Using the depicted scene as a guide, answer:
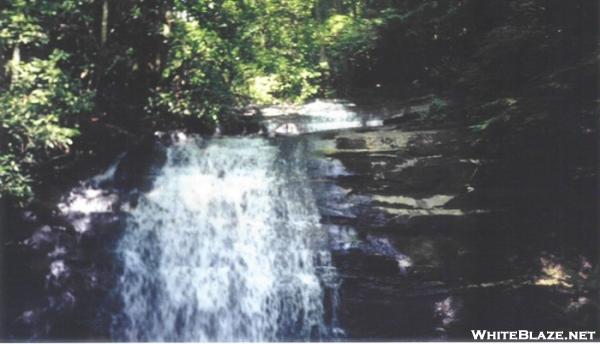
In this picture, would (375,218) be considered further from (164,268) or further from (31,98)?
(31,98)

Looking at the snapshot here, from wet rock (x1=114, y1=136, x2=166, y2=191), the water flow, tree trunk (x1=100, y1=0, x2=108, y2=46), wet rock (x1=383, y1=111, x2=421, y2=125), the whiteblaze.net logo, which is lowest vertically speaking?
the whiteblaze.net logo

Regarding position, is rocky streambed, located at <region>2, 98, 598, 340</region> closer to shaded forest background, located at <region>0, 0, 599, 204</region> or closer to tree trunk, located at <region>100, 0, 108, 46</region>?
shaded forest background, located at <region>0, 0, 599, 204</region>

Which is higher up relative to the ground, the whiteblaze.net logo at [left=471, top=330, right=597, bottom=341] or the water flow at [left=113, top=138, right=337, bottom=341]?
the water flow at [left=113, top=138, right=337, bottom=341]

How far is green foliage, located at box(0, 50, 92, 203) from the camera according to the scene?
8.03 metres

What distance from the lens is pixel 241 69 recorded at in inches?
429

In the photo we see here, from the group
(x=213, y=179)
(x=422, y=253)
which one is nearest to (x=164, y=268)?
(x=213, y=179)

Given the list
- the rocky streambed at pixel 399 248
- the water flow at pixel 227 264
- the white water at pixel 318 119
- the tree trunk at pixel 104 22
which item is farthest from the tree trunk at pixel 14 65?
the white water at pixel 318 119

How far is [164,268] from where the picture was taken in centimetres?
974

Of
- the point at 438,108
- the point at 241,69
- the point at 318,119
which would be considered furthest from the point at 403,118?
the point at 241,69

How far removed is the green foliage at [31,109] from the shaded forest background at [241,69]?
Answer: 0.08 feet

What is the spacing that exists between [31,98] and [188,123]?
4.17m

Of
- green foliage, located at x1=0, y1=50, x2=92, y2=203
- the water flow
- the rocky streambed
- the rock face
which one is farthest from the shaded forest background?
the water flow

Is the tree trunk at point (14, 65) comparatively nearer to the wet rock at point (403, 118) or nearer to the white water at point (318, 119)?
the white water at point (318, 119)

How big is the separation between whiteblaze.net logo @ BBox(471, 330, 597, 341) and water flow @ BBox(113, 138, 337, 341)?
2.74 meters
